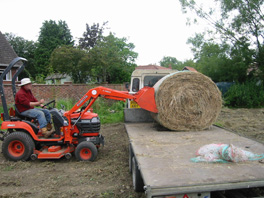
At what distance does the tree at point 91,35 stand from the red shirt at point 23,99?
1810cm

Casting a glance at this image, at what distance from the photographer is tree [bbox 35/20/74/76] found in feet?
106

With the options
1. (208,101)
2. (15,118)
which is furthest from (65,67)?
(208,101)

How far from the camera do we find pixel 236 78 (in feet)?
51.5

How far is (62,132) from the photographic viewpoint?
516cm

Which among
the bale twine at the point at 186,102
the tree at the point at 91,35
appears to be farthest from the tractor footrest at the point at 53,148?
the tree at the point at 91,35

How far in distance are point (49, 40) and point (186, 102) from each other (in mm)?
31612

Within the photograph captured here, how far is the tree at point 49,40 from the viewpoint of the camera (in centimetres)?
3244

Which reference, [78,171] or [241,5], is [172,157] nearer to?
[78,171]

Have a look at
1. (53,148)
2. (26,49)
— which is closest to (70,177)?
(53,148)

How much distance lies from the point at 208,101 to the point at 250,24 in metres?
11.9

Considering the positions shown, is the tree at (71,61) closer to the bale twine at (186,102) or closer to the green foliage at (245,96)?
the green foliage at (245,96)

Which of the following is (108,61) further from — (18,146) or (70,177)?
(70,177)

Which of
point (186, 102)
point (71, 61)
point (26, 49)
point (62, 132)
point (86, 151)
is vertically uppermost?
point (26, 49)

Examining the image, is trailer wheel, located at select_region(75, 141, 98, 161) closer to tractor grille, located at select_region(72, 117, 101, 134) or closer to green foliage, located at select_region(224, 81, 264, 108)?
tractor grille, located at select_region(72, 117, 101, 134)
